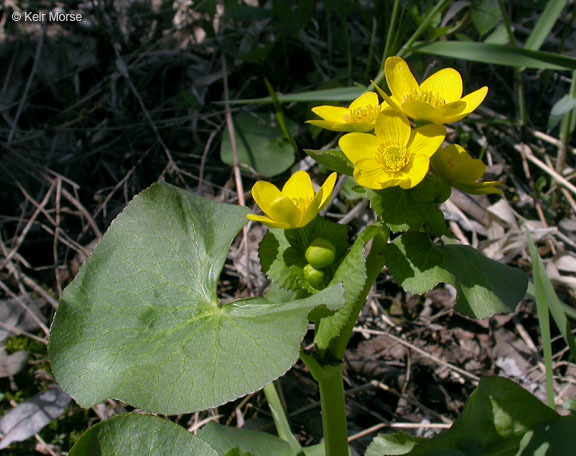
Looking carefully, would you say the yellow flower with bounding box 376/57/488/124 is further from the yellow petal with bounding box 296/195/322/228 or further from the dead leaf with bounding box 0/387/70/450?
the dead leaf with bounding box 0/387/70/450

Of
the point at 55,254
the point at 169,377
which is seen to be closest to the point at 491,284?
the point at 169,377

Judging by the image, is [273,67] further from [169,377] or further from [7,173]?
[169,377]

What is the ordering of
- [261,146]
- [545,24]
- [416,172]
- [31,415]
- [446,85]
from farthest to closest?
[261,146], [545,24], [31,415], [446,85], [416,172]

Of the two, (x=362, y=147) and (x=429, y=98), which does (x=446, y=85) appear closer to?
(x=429, y=98)

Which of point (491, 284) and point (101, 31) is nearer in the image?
point (491, 284)

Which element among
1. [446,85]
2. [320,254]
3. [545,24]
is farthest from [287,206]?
[545,24]

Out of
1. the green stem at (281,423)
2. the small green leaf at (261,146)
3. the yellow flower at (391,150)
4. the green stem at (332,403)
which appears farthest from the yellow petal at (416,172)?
the small green leaf at (261,146)

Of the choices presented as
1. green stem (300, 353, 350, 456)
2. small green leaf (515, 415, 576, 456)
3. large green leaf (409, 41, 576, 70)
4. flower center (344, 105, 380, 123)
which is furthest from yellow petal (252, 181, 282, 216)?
large green leaf (409, 41, 576, 70)
